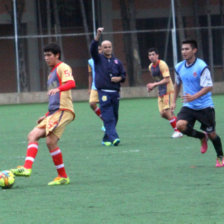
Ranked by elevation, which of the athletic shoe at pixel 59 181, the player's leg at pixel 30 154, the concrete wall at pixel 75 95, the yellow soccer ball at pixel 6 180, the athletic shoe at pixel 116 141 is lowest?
Answer: the concrete wall at pixel 75 95

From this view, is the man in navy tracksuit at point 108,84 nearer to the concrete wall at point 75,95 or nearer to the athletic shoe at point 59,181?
the athletic shoe at point 59,181

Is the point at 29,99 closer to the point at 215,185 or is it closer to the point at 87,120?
the point at 87,120

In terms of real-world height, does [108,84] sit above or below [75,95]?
above

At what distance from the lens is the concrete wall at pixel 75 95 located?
29953 millimetres

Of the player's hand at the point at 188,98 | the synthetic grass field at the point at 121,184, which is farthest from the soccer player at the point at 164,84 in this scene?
the player's hand at the point at 188,98

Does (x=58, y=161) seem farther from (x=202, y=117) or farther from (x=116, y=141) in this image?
(x=116, y=141)

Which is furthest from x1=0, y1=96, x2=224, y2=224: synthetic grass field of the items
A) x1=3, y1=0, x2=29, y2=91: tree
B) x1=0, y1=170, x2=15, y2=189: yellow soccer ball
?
x1=3, y1=0, x2=29, y2=91: tree

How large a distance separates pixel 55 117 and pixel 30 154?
507 millimetres

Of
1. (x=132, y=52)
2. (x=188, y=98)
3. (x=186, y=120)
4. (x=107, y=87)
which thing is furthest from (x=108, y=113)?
(x=132, y=52)

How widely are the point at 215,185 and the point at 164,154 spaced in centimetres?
341

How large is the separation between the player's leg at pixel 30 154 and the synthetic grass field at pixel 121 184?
188 mm

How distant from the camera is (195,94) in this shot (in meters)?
10.1

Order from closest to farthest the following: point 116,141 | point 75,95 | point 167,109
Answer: point 116,141 → point 167,109 → point 75,95

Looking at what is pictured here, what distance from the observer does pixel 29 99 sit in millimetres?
30125
